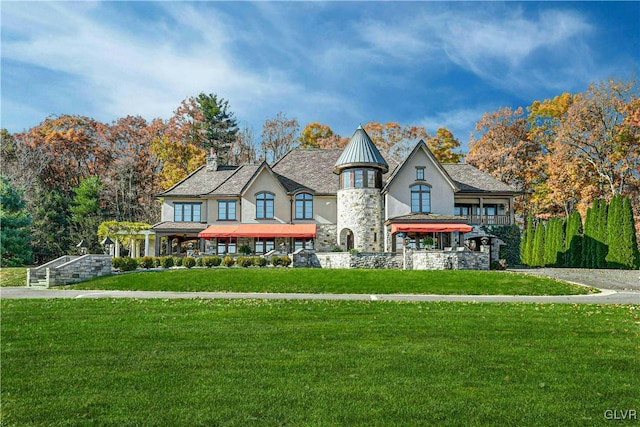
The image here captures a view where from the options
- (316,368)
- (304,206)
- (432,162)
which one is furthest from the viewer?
(304,206)

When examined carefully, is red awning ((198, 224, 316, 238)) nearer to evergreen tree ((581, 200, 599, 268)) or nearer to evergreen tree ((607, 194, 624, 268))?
evergreen tree ((581, 200, 599, 268))

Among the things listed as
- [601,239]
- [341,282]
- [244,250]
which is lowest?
[341,282]

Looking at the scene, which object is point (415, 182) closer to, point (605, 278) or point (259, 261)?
point (259, 261)

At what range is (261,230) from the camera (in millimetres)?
35062

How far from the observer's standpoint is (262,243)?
A: 1442 inches

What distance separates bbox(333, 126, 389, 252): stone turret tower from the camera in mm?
34688

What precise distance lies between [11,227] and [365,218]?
997 inches

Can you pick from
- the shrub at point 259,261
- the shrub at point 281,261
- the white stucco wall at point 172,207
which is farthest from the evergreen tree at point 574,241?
the white stucco wall at point 172,207

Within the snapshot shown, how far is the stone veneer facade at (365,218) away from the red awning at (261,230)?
3.07 m

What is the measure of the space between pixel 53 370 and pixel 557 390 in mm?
7683

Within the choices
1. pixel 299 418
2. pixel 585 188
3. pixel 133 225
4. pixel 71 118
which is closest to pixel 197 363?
pixel 299 418

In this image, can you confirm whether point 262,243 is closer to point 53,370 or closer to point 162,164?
point 162,164

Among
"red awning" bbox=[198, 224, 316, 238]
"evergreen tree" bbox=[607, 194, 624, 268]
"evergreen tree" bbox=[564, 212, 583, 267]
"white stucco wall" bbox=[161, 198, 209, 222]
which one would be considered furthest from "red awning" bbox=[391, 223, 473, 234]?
"white stucco wall" bbox=[161, 198, 209, 222]

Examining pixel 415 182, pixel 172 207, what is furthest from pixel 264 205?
pixel 415 182
